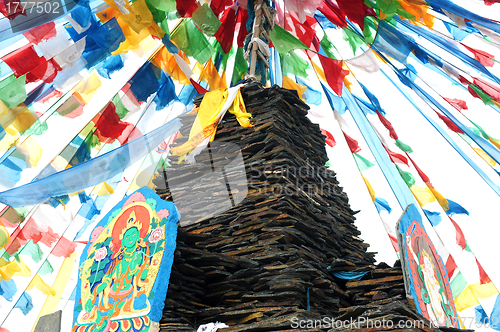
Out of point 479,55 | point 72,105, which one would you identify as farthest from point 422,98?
point 72,105

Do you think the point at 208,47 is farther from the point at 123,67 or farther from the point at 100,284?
the point at 100,284

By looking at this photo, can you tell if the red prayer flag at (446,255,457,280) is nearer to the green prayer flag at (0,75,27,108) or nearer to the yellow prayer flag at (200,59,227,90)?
the yellow prayer flag at (200,59,227,90)

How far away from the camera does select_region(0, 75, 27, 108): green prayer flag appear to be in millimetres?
5941

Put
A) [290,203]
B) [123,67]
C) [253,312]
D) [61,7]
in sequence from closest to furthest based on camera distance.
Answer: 1. [253,312]
2. [61,7]
3. [290,203]
4. [123,67]

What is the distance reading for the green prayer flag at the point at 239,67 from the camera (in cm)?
937

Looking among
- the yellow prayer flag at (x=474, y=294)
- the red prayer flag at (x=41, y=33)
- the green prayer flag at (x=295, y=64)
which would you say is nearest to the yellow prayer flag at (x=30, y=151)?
the red prayer flag at (x=41, y=33)

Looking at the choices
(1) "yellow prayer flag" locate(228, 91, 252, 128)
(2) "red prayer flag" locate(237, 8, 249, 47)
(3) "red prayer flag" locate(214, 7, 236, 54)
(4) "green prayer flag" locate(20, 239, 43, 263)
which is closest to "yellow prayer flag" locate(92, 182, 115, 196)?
(4) "green prayer flag" locate(20, 239, 43, 263)

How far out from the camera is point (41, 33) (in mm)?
5949

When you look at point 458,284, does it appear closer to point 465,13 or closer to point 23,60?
point 465,13

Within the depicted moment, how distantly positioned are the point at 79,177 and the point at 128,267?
5.13 ft

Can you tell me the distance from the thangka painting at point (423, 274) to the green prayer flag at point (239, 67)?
4.69m

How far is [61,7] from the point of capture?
5.43 m

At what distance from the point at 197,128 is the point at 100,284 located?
3.04 m

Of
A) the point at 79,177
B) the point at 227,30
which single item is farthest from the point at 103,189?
the point at 227,30
